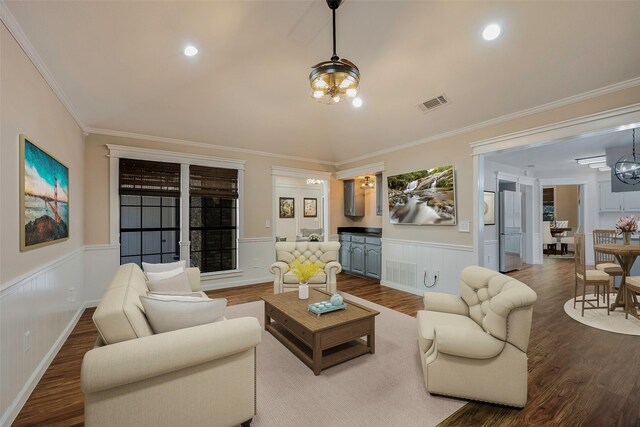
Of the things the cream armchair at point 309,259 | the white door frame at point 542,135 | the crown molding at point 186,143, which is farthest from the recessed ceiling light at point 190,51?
the white door frame at point 542,135

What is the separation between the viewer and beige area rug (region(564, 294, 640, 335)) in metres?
3.32

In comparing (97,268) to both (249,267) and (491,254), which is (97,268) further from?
(491,254)

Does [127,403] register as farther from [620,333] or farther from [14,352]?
[620,333]

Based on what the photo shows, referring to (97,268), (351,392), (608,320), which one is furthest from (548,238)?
(97,268)

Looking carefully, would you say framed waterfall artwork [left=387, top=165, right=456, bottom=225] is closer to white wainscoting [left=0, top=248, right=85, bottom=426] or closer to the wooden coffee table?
the wooden coffee table

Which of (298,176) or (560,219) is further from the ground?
(298,176)

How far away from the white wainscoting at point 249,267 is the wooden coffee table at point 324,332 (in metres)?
2.57

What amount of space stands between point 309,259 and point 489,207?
14.9ft

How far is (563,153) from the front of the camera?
229 inches

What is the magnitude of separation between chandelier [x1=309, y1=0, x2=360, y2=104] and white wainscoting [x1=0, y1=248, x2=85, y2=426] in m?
2.74

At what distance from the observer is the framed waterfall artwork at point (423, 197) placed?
4465 millimetres

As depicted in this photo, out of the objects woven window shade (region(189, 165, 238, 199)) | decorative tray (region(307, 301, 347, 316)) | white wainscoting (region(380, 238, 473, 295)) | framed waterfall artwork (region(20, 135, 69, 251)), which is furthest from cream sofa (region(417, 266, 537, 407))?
woven window shade (region(189, 165, 238, 199))

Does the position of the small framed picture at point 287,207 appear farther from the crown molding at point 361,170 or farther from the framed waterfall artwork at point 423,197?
the framed waterfall artwork at point 423,197

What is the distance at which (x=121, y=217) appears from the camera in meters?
4.68
